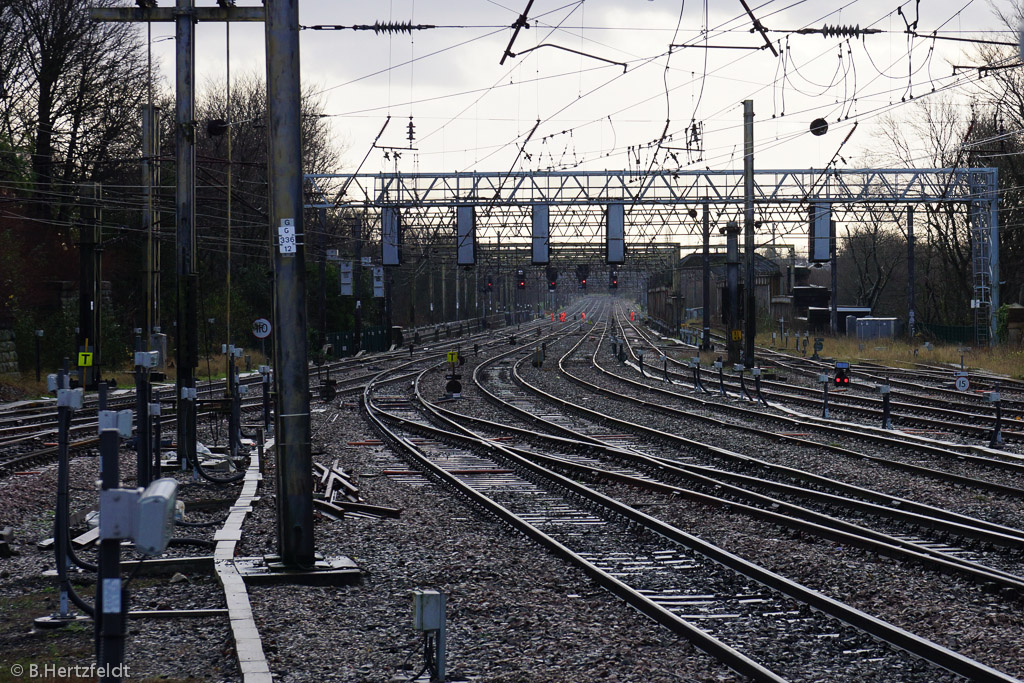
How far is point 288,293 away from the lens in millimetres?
10031

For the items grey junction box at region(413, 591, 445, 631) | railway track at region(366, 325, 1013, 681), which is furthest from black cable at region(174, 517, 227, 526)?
grey junction box at region(413, 591, 445, 631)

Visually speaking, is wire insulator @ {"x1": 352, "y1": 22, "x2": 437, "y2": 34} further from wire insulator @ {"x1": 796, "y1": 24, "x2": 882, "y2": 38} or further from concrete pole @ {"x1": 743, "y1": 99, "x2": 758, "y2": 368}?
concrete pole @ {"x1": 743, "y1": 99, "x2": 758, "y2": 368}

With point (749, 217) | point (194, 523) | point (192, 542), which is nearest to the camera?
point (192, 542)

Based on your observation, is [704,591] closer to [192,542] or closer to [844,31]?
[192,542]

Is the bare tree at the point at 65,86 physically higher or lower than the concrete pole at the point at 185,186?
higher

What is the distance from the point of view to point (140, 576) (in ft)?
31.7

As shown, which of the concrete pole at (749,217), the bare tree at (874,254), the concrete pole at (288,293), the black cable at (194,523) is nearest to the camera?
the concrete pole at (288,293)

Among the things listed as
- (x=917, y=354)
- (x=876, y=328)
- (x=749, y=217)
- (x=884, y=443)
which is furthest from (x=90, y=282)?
(x=876, y=328)

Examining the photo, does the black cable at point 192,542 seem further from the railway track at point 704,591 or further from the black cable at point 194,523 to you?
the railway track at point 704,591

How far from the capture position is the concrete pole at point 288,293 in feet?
32.4

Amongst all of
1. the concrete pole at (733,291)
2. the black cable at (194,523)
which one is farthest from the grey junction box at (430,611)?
the concrete pole at (733,291)

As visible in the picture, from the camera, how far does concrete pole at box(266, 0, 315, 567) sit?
9.89m

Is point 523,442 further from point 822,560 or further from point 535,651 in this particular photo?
point 535,651

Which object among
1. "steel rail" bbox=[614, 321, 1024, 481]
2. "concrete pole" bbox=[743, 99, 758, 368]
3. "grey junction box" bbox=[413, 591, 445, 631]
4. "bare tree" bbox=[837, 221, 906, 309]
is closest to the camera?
"grey junction box" bbox=[413, 591, 445, 631]
